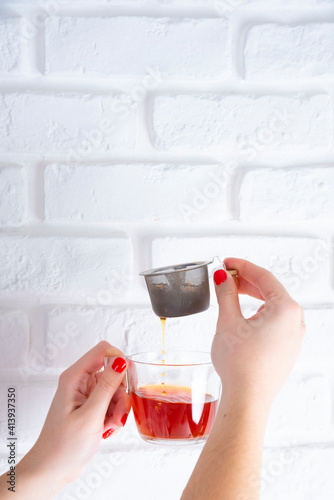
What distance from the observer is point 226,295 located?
2.78ft

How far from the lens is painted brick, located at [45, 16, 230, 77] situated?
101 cm

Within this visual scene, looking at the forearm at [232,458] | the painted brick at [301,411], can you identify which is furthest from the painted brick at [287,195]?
the forearm at [232,458]

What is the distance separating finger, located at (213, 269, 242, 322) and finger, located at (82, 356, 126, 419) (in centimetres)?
19

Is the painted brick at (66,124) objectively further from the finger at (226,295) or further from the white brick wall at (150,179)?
the finger at (226,295)

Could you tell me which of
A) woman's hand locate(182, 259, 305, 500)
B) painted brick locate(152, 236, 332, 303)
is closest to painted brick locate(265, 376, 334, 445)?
painted brick locate(152, 236, 332, 303)

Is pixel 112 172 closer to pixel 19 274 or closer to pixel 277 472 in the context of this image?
pixel 19 274

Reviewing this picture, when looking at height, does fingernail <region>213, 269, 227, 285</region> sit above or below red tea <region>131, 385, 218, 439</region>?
above

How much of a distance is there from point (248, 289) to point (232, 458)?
0.32m

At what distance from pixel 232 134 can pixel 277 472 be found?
658 millimetres

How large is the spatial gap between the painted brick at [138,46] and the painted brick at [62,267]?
1.04 feet

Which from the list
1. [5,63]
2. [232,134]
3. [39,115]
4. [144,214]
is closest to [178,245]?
[144,214]

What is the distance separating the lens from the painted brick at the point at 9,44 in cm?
100

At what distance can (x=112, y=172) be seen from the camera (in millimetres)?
1025

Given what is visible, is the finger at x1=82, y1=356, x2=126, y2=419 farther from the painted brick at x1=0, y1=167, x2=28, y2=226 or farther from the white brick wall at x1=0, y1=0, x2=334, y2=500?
the painted brick at x1=0, y1=167, x2=28, y2=226
